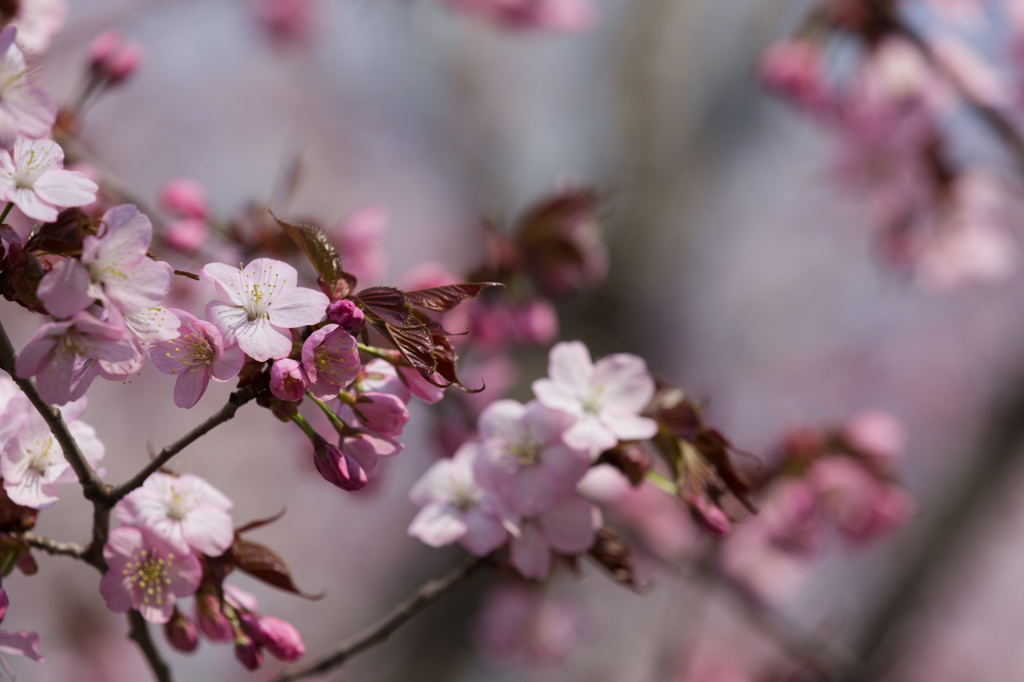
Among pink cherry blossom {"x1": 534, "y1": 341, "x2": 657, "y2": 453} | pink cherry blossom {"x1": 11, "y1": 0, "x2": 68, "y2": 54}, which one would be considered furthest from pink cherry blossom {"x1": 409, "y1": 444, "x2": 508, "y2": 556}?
pink cherry blossom {"x1": 11, "y1": 0, "x2": 68, "y2": 54}

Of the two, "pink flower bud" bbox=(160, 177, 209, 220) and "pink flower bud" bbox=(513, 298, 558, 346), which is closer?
"pink flower bud" bbox=(160, 177, 209, 220)

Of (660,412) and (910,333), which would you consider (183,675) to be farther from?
(910,333)

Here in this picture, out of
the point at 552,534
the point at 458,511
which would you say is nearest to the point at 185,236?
the point at 458,511

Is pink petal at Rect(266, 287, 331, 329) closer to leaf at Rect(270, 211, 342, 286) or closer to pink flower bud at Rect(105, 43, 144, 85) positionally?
leaf at Rect(270, 211, 342, 286)

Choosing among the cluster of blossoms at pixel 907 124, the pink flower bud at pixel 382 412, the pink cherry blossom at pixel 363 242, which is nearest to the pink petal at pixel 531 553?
the pink flower bud at pixel 382 412

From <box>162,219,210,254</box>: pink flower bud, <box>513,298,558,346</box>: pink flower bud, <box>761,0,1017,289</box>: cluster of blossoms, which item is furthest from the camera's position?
<box>761,0,1017,289</box>: cluster of blossoms

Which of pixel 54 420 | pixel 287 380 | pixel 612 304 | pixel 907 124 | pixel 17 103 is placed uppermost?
pixel 907 124

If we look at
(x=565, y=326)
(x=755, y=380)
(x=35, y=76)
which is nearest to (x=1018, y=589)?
(x=755, y=380)

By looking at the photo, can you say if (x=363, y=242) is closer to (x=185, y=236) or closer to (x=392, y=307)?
(x=185, y=236)
